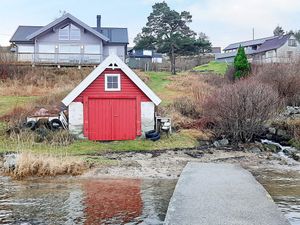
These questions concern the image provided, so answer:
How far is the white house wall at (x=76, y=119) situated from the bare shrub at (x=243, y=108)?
6752 mm

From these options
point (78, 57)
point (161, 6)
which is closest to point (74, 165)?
point (78, 57)

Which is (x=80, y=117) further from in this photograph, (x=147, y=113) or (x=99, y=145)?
(x=147, y=113)

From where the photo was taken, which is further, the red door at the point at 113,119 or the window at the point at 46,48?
the window at the point at 46,48

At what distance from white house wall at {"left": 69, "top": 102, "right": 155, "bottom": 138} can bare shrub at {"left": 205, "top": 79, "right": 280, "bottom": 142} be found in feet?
10.7

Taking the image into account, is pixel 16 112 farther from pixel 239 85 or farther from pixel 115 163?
pixel 239 85

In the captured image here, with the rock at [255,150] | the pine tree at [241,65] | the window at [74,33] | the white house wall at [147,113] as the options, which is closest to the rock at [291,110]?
the rock at [255,150]

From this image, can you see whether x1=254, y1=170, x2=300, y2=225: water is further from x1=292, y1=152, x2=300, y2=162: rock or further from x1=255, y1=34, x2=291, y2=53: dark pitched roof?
x1=255, y1=34, x2=291, y2=53: dark pitched roof

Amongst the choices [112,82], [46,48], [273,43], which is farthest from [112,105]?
[273,43]

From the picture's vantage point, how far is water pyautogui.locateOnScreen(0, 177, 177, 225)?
33.0 ft

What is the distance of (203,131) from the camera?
82.1ft

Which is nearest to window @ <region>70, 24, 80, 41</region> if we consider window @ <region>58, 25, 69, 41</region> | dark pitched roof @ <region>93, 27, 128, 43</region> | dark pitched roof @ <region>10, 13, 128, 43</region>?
window @ <region>58, 25, 69, 41</region>

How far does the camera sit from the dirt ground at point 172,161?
1606 centimetres

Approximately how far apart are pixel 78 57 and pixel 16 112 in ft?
65.5

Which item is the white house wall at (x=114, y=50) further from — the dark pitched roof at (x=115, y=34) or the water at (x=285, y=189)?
the water at (x=285, y=189)
